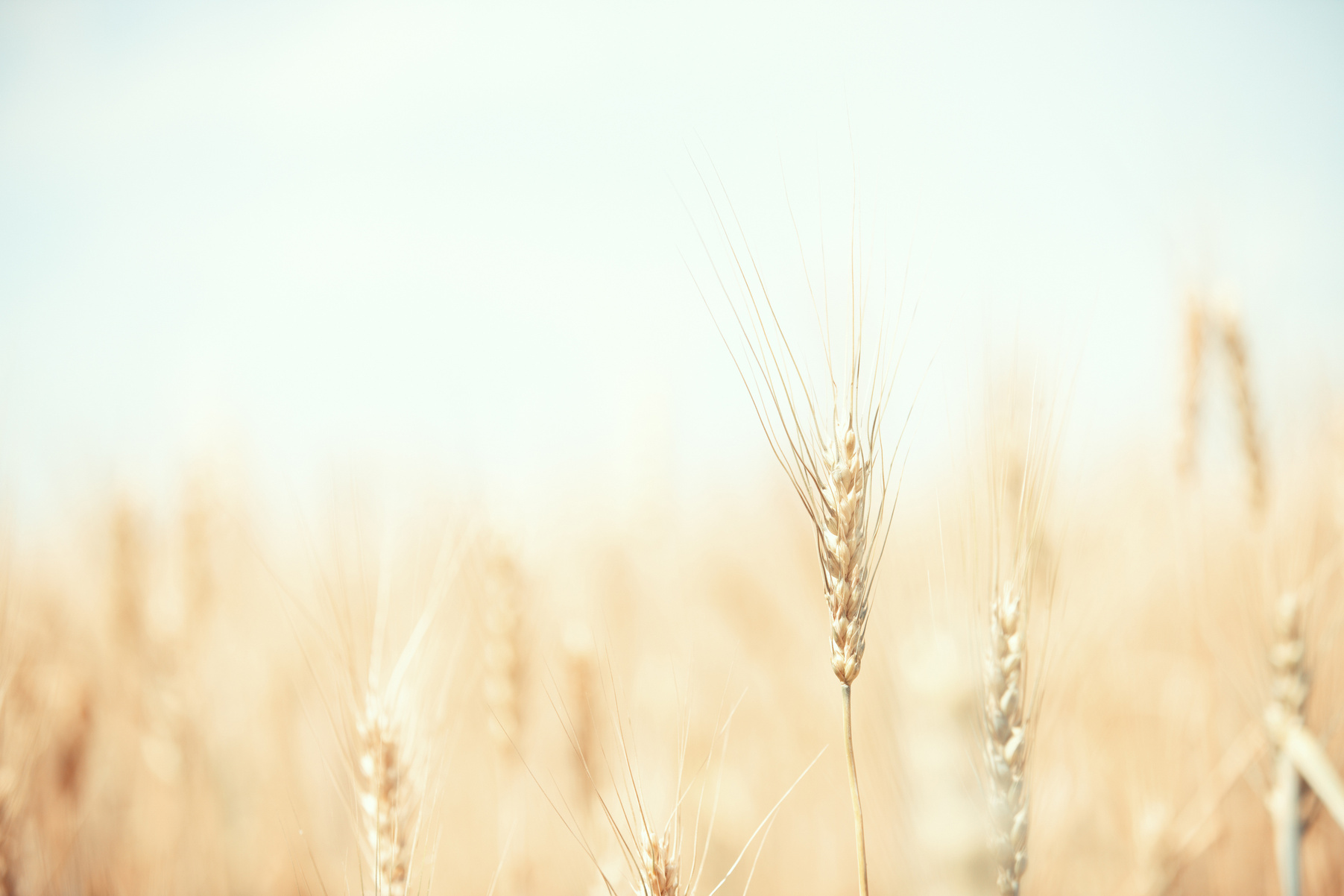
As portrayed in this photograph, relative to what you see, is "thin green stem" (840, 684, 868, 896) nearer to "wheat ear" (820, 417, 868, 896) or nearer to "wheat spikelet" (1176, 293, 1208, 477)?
"wheat ear" (820, 417, 868, 896)

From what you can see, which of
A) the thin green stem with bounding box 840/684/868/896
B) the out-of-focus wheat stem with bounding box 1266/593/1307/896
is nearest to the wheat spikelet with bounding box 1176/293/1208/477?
the out-of-focus wheat stem with bounding box 1266/593/1307/896

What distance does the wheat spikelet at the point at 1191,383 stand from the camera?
2.32 metres

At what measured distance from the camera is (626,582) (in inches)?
130

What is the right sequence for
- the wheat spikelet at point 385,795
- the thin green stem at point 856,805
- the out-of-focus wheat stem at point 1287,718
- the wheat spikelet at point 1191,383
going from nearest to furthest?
1. the thin green stem at point 856,805
2. the wheat spikelet at point 385,795
3. the out-of-focus wheat stem at point 1287,718
4. the wheat spikelet at point 1191,383

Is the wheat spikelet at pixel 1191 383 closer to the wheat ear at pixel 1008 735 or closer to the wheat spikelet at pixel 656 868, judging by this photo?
the wheat ear at pixel 1008 735

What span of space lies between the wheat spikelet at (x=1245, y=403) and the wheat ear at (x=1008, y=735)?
5.16 feet

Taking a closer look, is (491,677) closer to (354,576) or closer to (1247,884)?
(354,576)

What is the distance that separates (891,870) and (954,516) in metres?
0.93

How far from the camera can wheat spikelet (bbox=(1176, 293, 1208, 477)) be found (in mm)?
2316

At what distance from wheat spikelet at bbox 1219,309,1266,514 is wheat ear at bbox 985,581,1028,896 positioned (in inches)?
62.0

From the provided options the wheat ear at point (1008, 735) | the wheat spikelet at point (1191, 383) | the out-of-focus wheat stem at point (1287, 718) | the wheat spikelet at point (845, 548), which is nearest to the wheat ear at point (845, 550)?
the wheat spikelet at point (845, 548)

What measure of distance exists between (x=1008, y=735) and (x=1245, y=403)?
1.90 metres

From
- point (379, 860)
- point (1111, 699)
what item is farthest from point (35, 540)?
point (1111, 699)

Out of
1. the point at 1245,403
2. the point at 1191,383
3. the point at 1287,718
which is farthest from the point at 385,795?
the point at 1191,383
